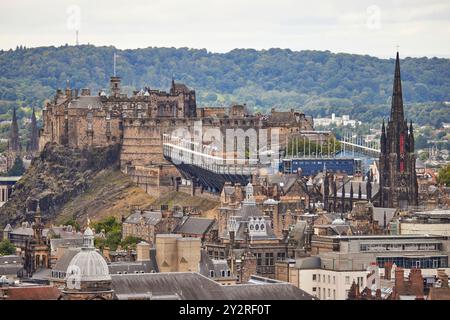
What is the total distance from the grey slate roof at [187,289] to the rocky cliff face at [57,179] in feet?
274

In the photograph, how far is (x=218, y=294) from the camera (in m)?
74.4

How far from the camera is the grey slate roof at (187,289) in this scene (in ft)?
243

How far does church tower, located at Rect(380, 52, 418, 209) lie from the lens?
13012 cm

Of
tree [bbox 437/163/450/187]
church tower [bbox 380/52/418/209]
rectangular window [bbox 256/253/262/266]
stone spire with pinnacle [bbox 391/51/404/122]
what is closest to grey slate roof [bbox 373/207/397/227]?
church tower [bbox 380/52/418/209]

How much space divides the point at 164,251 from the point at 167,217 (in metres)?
29.3

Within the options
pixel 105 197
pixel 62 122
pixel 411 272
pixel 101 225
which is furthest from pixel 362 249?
pixel 62 122

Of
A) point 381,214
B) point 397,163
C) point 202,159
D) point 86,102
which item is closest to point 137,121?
point 86,102

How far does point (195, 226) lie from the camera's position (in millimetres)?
116500

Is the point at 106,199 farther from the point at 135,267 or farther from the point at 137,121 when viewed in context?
the point at 135,267

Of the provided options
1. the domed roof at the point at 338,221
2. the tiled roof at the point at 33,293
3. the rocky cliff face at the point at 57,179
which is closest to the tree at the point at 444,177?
the rocky cliff face at the point at 57,179

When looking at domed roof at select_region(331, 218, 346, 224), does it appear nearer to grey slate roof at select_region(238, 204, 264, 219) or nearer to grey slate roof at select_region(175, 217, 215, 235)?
grey slate roof at select_region(238, 204, 264, 219)

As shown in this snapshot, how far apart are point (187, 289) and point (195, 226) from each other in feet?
133

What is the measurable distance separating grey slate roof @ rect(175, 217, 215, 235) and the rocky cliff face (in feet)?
141

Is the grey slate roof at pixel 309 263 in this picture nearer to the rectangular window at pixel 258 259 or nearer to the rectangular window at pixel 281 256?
the rectangular window at pixel 258 259
